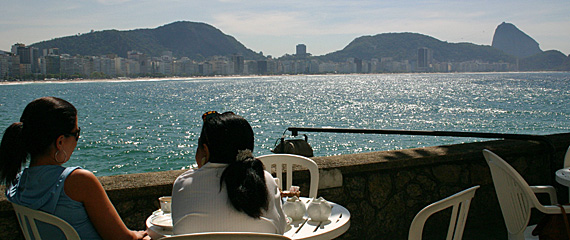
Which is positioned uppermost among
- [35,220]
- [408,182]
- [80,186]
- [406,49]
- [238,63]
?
[406,49]

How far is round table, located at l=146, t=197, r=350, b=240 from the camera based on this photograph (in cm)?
233

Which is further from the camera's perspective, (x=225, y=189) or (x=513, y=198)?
(x=513, y=198)

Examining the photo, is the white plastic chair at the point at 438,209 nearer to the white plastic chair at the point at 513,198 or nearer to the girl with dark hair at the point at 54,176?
the white plastic chair at the point at 513,198

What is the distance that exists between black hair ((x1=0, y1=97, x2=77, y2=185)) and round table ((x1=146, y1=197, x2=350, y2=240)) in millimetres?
619

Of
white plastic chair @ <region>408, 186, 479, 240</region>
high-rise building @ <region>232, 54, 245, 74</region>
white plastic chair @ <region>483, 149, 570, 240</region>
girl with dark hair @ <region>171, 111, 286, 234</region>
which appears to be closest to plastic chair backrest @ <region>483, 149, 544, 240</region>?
white plastic chair @ <region>483, 149, 570, 240</region>

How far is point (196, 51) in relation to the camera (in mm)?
183125

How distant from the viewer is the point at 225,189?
6.21 feet

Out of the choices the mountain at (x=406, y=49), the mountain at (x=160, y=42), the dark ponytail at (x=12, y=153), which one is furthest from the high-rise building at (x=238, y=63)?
the dark ponytail at (x=12, y=153)

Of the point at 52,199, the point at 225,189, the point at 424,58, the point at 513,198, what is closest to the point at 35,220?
the point at 52,199

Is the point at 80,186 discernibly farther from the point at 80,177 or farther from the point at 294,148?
the point at 294,148

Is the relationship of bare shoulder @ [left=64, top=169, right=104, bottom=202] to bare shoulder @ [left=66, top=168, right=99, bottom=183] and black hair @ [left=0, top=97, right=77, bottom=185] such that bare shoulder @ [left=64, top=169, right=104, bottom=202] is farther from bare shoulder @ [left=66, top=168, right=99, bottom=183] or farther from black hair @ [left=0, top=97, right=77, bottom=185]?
black hair @ [left=0, top=97, right=77, bottom=185]

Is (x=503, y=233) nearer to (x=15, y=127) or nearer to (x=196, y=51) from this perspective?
(x=15, y=127)

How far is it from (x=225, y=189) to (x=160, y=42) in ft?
599

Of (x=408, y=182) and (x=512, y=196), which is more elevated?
(x=512, y=196)
